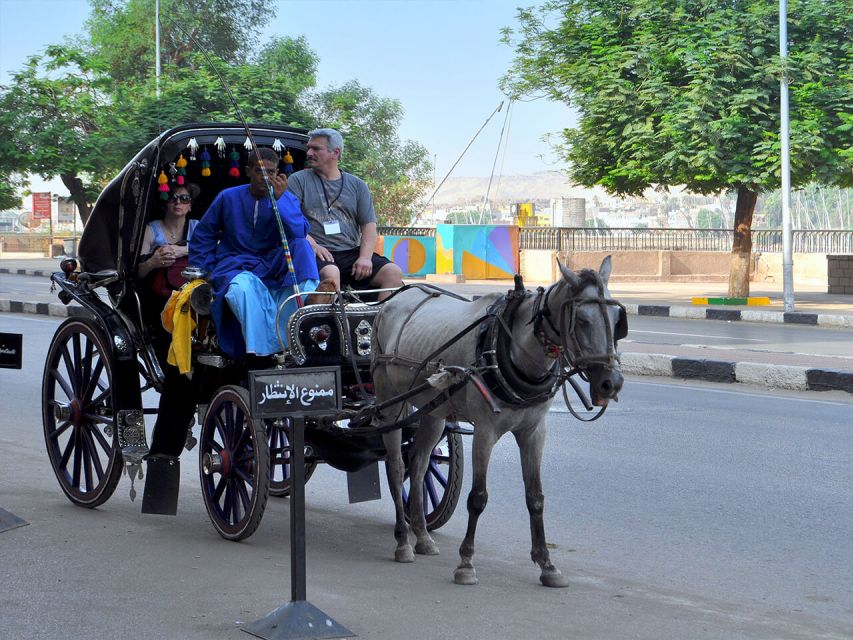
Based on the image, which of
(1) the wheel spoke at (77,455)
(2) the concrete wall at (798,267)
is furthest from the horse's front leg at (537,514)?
(2) the concrete wall at (798,267)

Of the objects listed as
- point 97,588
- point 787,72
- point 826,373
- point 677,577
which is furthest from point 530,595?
point 787,72

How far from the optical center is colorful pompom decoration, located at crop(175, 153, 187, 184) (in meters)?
7.33

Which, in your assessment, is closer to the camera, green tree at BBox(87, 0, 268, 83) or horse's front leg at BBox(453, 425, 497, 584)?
horse's front leg at BBox(453, 425, 497, 584)

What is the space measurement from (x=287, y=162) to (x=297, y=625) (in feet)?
12.6

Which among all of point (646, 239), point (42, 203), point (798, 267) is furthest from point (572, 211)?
point (42, 203)

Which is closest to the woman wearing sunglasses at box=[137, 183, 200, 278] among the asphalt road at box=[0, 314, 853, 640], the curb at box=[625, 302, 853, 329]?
the asphalt road at box=[0, 314, 853, 640]

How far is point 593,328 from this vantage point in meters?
4.94

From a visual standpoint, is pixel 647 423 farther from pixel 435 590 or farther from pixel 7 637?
pixel 7 637

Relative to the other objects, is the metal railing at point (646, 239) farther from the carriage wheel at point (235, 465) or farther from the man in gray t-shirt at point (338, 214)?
the carriage wheel at point (235, 465)

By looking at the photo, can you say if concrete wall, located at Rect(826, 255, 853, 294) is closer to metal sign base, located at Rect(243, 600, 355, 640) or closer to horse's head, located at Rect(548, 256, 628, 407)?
horse's head, located at Rect(548, 256, 628, 407)

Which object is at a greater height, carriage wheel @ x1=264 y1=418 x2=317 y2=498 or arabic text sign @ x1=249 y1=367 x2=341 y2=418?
arabic text sign @ x1=249 y1=367 x2=341 y2=418

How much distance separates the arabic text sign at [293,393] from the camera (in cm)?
470

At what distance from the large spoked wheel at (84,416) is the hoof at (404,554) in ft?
6.21

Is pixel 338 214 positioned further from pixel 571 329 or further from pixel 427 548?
pixel 571 329
